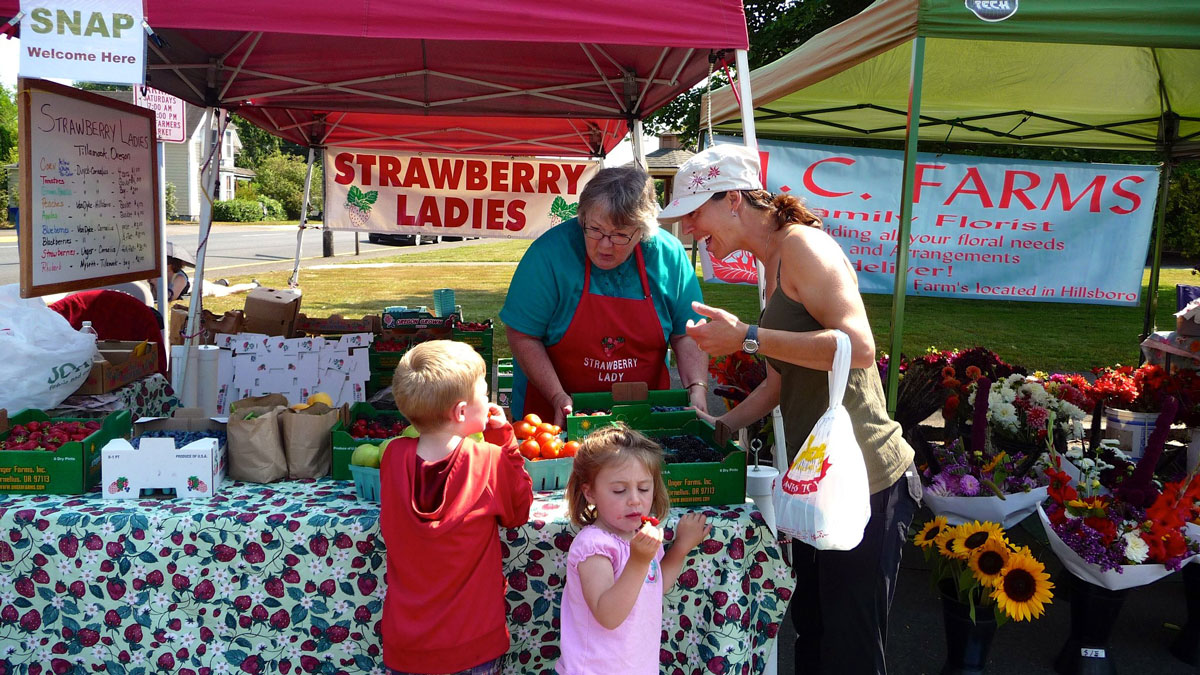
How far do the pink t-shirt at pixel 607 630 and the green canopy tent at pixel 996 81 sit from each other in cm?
151

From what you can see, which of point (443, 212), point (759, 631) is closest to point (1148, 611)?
point (759, 631)

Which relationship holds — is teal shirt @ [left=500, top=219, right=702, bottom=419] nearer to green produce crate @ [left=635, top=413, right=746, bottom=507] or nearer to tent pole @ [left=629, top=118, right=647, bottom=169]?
green produce crate @ [left=635, top=413, right=746, bottom=507]

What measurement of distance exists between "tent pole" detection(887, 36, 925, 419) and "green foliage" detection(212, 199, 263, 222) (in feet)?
151

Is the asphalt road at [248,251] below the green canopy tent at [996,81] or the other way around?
below

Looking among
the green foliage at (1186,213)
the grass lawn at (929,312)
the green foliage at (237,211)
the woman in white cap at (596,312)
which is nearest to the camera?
the woman in white cap at (596,312)

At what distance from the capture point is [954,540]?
111 inches

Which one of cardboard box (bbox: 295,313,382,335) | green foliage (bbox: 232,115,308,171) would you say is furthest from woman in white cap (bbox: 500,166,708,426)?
green foliage (bbox: 232,115,308,171)

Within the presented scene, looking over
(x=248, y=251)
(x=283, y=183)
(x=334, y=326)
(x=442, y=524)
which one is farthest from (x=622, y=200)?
(x=283, y=183)

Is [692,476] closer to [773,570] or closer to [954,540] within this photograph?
[773,570]

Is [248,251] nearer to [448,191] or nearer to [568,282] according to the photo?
[448,191]

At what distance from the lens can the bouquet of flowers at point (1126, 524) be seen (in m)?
2.73

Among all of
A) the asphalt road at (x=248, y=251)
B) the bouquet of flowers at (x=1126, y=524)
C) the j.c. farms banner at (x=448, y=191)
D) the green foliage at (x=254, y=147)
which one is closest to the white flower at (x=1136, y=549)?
the bouquet of flowers at (x=1126, y=524)

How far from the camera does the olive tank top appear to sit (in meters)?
2.08

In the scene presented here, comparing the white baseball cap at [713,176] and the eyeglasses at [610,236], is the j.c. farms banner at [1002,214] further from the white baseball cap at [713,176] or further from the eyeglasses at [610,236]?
the white baseball cap at [713,176]
